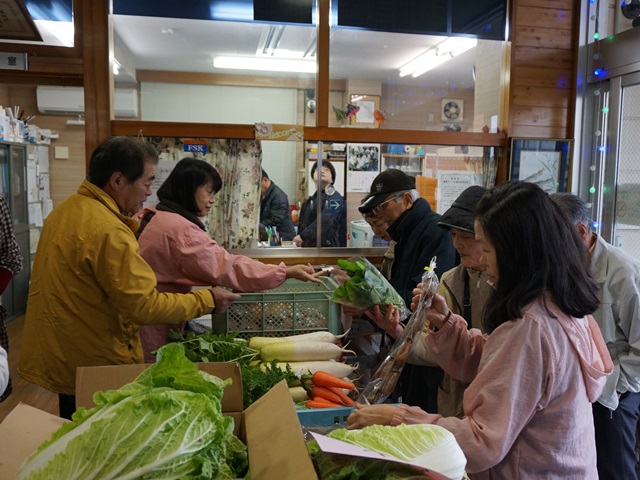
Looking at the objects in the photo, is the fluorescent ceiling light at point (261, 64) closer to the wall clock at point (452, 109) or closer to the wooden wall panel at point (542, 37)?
the wall clock at point (452, 109)

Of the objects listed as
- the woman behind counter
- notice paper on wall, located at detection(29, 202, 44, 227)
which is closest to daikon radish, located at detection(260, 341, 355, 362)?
the woman behind counter

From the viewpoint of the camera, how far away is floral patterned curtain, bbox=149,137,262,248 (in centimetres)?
473

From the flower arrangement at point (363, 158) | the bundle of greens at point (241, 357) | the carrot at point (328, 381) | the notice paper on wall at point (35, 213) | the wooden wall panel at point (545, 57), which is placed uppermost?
the wooden wall panel at point (545, 57)

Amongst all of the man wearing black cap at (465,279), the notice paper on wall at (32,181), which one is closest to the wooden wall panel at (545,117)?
the man wearing black cap at (465,279)

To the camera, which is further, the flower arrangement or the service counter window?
the flower arrangement

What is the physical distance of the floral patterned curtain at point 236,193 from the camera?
4.73m

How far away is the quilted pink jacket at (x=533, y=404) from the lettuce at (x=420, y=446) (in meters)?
0.30

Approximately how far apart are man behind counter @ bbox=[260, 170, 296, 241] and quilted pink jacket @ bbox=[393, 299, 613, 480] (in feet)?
11.3

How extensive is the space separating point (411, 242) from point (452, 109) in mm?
2458

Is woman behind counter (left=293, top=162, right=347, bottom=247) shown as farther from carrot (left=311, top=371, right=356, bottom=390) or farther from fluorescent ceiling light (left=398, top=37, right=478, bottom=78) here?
carrot (left=311, top=371, right=356, bottom=390)

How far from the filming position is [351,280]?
2324mm

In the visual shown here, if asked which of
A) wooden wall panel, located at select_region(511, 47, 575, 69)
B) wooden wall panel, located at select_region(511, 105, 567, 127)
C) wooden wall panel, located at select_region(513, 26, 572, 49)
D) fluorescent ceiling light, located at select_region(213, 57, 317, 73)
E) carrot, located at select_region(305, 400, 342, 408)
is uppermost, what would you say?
wooden wall panel, located at select_region(513, 26, 572, 49)

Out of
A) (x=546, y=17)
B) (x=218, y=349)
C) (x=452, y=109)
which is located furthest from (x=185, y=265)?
(x=546, y=17)

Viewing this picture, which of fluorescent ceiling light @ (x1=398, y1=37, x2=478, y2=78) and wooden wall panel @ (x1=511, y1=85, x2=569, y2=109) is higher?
fluorescent ceiling light @ (x1=398, y1=37, x2=478, y2=78)
